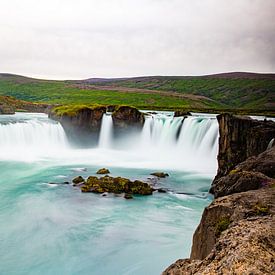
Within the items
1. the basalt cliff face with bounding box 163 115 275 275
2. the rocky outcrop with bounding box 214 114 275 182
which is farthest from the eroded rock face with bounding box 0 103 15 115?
the basalt cliff face with bounding box 163 115 275 275

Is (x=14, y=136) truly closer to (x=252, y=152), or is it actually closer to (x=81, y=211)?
(x=81, y=211)

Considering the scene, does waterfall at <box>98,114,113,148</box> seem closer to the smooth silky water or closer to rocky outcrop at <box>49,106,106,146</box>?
rocky outcrop at <box>49,106,106,146</box>

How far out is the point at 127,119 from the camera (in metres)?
46.5

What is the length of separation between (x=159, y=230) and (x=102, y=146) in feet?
99.4

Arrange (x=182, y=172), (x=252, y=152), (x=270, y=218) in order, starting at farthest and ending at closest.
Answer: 1. (x=182, y=172)
2. (x=252, y=152)
3. (x=270, y=218)

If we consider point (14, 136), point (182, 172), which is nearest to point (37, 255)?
point (182, 172)

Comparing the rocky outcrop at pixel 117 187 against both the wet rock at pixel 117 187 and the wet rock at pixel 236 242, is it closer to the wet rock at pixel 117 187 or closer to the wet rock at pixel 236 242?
the wet rock at pixel 117 187

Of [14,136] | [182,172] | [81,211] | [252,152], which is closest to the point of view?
[81,211]

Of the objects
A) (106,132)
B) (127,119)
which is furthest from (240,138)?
(106,132)

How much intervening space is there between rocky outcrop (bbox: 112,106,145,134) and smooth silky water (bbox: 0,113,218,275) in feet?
19.8

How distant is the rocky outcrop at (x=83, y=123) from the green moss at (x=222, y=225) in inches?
1566

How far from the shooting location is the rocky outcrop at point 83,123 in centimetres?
4641

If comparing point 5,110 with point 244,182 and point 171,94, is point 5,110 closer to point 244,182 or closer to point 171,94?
point 244,182

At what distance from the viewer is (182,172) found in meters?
31.8
